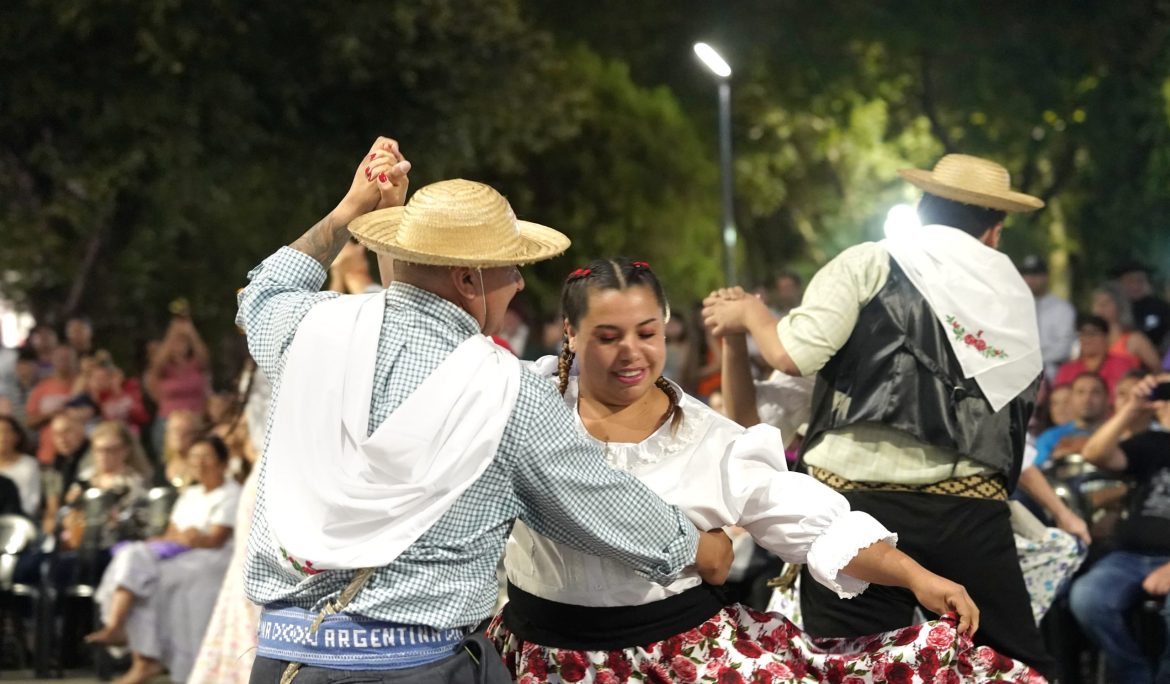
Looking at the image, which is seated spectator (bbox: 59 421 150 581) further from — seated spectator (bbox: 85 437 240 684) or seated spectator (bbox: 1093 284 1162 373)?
seated spectator (bbox: 1093 284 1162 373)

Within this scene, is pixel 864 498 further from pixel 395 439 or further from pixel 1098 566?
pixel 1098 566

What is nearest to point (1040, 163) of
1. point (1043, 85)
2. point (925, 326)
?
point (1043, 85)

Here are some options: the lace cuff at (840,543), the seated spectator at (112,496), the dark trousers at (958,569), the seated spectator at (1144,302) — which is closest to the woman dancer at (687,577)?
the lace cuff at (840,543)

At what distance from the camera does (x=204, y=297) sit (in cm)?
1931

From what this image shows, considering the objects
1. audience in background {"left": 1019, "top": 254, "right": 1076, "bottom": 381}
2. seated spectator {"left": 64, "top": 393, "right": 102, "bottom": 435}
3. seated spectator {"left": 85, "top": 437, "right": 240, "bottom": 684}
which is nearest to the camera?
seated spectator {"left": 85, "top": 437, "right": 240, "bottom": 684}

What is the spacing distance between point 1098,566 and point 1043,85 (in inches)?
592

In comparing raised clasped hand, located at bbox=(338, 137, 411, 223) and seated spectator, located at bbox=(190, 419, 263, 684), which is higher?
raised clasped hand, located at bbox=(338, 137, 411, 223)

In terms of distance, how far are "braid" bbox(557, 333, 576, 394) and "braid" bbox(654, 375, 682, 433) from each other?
0.65 ft

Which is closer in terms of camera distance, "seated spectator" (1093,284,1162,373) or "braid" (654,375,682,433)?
"braid" (654,375,682,433)

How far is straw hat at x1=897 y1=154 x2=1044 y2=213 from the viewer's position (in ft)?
15.1

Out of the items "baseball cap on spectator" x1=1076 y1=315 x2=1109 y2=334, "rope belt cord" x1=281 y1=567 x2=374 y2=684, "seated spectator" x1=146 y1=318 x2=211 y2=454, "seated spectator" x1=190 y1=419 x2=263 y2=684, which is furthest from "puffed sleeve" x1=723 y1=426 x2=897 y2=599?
"seated spectator" x1=146 y1=318 x2=211 y2=454

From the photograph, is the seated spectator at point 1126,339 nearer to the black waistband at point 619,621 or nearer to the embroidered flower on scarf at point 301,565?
the black waistband at point 619,621

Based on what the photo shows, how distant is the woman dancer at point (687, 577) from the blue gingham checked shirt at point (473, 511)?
10.7 inches

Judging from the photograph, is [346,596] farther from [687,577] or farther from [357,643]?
[687,577]
